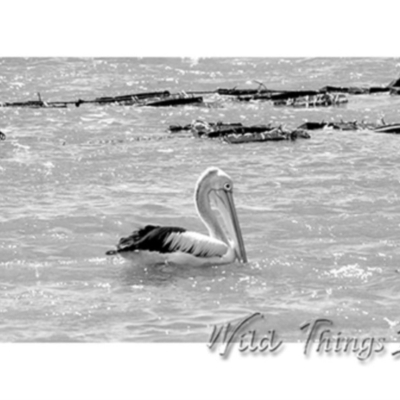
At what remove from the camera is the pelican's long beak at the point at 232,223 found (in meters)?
6.88

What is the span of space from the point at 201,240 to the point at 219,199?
0.37 metres

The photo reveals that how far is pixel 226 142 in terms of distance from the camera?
10.8 meters

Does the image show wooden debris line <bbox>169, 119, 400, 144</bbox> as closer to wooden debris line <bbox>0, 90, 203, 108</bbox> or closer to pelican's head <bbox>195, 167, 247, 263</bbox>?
wooden debris line <bbox>0, 90, 203, 108</bbox>

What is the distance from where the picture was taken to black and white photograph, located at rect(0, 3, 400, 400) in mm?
5422

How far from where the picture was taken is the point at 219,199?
7.10m

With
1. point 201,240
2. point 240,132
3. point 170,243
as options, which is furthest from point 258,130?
point 170,243

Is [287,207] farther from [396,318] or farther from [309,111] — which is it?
[309,111]

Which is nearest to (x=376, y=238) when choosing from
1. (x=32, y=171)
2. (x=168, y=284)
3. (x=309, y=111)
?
(x=168, y=284)

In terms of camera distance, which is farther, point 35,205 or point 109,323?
point 35,205

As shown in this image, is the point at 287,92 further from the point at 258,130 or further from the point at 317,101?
the point at 258,130

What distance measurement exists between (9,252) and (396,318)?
258 centimetres

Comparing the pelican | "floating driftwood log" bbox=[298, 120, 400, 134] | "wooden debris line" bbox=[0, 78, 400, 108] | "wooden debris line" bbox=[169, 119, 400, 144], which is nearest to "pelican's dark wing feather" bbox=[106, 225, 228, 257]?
the pelican

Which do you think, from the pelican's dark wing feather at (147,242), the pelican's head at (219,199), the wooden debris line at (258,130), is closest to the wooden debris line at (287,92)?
the wooden debris line at (258,130)
